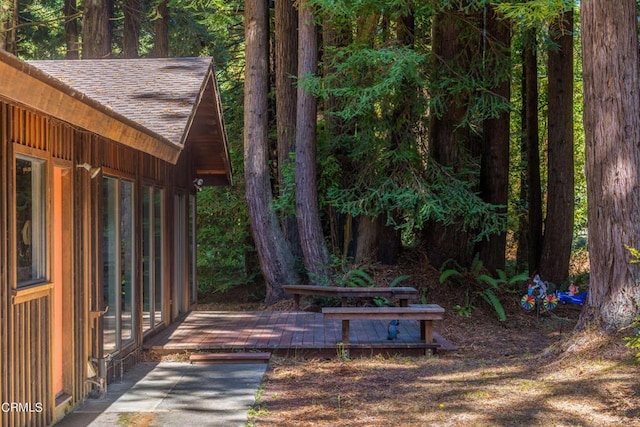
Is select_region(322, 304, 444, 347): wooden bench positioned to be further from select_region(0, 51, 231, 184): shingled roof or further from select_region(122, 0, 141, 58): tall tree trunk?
select_region(122, 0, 141, 58): tall tree trunk

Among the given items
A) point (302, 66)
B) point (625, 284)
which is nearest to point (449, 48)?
point (302, 66)

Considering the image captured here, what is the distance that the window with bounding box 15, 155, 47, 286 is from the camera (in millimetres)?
4605

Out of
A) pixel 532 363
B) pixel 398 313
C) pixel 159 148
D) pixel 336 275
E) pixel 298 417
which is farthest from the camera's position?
pixel 336 275

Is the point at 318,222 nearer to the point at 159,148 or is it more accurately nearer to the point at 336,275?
the point at 336,275

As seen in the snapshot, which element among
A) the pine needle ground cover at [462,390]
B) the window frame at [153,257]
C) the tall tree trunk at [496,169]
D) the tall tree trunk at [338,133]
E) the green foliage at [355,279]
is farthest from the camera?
the tall tree trunk at [496,169]

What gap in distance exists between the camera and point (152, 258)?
856cm

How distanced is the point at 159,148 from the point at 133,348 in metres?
2.50

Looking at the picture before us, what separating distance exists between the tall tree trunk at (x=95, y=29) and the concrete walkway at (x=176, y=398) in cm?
971

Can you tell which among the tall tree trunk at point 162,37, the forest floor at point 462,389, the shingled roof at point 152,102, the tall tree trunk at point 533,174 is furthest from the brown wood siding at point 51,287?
the tall tree trunk at point 162,37

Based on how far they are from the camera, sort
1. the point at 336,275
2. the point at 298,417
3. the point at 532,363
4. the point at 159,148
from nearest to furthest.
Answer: the point at 298,417, the point at 159,148, the point at 532,363, the point at 336,275

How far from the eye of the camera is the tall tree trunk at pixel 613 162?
21.8 ft

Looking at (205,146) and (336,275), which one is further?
(336,275)

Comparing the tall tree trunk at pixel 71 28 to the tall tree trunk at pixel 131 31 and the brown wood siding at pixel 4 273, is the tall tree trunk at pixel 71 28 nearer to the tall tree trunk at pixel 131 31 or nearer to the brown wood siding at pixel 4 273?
the tall tree trunk at pixel 131 31

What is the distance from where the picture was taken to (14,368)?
172 inches
